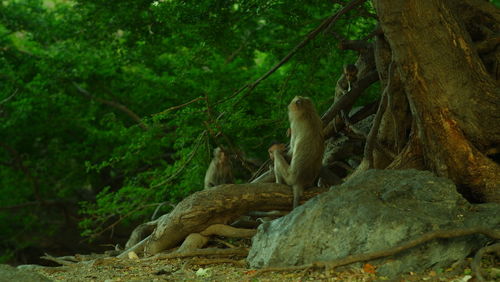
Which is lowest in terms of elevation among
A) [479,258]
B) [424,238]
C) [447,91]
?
[479,258]

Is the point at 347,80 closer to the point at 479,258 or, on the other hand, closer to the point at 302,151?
the point at 302,151

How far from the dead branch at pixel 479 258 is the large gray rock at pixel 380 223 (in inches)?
6.9

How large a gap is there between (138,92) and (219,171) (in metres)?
4.76

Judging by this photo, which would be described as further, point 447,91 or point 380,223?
point 447,91

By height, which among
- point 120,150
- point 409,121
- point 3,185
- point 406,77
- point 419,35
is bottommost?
point 3,185

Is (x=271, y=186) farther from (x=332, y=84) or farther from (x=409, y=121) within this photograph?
(x=332, y=84)

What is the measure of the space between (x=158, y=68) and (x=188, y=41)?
176 inches

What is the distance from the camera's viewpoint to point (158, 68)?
48.6ft

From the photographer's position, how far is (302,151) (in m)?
6.95

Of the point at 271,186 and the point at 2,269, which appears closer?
the point at 2,269

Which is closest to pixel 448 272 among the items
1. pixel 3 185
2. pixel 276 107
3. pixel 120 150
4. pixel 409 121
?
pixel 409 121

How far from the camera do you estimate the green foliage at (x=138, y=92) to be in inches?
330

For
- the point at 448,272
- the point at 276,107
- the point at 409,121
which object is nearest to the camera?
the point at 448,272

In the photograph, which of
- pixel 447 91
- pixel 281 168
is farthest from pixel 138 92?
pixel 447 91
